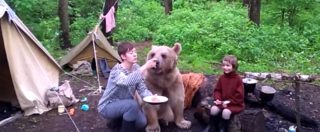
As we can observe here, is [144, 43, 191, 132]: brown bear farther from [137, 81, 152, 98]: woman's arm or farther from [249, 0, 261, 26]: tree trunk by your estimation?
[249, 0, 261, 26]: tree trunk

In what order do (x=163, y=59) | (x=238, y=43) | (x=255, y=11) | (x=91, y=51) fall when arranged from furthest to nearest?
(x=255, y=11) < (x=238, y=43) < (x=91, y=51) < (x=163, y=59)

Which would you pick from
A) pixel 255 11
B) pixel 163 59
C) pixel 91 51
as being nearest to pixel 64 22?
pixel 91 51

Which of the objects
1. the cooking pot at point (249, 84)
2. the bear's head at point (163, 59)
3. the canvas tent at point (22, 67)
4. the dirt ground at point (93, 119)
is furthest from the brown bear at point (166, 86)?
the canvas tent at point (22, 67)

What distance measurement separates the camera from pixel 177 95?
5.36 metres

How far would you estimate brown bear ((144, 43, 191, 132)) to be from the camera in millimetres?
5094

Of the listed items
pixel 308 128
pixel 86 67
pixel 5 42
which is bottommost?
pixel 308 128

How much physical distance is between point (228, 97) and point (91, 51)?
147 inches

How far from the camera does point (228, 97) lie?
194 inches

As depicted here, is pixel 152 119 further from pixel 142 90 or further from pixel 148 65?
pixel 148 65

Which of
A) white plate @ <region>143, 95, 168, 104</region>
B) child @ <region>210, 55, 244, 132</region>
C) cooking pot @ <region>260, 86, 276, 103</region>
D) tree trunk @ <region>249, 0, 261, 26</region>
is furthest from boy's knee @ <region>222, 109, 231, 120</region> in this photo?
tree trunk @ <region>249, 0, 261, 26</region>

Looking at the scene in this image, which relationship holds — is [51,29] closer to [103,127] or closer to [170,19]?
[170,19]

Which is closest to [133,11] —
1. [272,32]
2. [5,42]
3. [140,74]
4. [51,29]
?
[51,29]

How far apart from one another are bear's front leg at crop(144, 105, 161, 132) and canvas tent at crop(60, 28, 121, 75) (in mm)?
2998

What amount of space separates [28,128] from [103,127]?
0.93 metres
